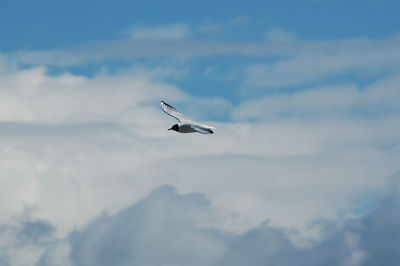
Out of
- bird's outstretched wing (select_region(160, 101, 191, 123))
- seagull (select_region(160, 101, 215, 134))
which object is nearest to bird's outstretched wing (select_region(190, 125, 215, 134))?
seagull (select_region(160, 101, 215, 134))

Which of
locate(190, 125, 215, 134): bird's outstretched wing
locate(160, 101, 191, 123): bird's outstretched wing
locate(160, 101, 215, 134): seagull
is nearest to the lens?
locate(190, 125, 215, 134): bird's outstretched wing

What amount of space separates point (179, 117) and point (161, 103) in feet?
39.5

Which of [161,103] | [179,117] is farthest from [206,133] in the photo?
[161,103]

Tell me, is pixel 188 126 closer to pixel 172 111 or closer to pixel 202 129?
pixel 202 129

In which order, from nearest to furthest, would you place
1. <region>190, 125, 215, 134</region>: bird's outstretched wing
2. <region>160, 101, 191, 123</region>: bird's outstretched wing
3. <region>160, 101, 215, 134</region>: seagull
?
<region>190, 125, 215, 134</region>: bird's outstretched wing, <region>160, 101, 215, 134</region>: seagull, <region>160, 101, 191, 123</region>: bird's outstretched wing

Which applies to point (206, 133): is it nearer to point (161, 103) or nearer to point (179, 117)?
point (179, 117)

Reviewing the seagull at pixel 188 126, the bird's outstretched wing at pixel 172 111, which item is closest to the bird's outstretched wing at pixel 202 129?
the seagull at pixel 188 126

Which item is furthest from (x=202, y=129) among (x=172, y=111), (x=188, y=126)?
(x=172, y=111)

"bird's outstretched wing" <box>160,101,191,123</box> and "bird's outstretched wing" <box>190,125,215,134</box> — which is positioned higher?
"bird's outstretched wing" <box>160,101,191,123</box>

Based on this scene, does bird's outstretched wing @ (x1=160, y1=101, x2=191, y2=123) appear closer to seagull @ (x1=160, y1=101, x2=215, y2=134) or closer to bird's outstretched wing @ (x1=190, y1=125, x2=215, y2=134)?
seagull @ (x1=160, y1=101, x2=215, y2=134)

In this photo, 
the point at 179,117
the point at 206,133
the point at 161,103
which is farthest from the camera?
the point at 161,103

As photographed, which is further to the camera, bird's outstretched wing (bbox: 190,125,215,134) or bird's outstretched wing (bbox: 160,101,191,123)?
bird's outstretched wing (bbox: 160,101,191,123)

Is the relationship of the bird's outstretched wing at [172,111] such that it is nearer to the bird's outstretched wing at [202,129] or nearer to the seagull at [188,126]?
the seagull at [188,126]

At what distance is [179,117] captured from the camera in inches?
6014
